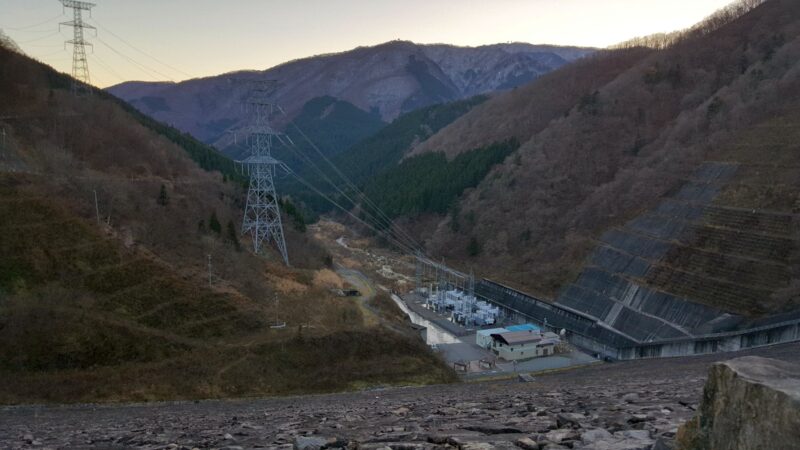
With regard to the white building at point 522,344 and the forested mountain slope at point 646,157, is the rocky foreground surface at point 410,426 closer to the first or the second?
the white building at point 522,344

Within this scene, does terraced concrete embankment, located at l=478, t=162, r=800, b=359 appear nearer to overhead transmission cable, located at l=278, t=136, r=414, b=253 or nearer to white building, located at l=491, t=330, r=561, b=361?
white building, located at l=491, t=330, r=561, b=361

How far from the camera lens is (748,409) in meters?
4.81

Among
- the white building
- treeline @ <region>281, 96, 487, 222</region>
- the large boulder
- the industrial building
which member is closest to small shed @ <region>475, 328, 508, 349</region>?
the white building

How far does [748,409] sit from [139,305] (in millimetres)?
30907

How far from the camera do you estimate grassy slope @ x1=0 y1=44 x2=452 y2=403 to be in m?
25.5

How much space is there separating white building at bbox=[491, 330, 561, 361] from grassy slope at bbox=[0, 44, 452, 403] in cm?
889

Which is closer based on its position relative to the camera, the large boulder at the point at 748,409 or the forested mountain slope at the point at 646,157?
the large boulder at the point at 748,409

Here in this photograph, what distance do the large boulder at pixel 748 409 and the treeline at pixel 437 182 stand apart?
251ft

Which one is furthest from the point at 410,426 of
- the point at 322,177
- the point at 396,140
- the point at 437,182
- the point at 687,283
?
the point at 396,140

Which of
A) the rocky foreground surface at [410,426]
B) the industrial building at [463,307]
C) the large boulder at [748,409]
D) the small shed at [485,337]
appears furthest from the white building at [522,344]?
the large boulder at [748,409]

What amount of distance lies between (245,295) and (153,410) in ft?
44.2

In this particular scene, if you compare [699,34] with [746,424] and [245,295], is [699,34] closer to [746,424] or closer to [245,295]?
[245,295]

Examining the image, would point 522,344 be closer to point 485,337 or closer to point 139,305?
point 485,337

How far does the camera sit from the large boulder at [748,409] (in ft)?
14.7
